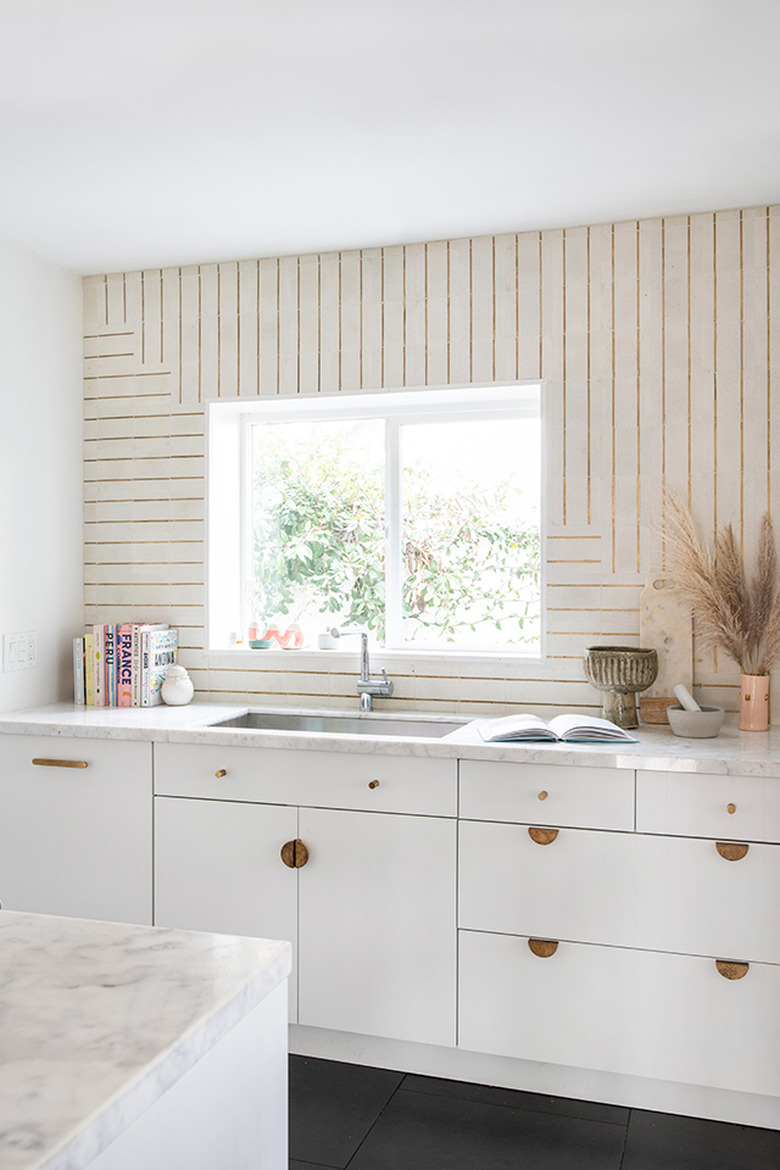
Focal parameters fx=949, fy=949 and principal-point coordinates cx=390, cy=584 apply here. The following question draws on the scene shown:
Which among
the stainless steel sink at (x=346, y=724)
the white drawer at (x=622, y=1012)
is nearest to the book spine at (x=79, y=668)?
the stainless steel sink at (x=346, y=724)

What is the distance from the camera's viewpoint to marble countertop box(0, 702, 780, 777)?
89.8 inches

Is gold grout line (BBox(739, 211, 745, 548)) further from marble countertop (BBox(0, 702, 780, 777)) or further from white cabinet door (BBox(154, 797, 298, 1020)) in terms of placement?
white cabinet door (BBox(154, 797, 298, 1020))

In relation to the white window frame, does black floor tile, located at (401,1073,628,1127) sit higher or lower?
lower

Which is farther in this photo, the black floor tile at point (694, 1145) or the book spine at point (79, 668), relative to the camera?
the book spine at point (79, 668)

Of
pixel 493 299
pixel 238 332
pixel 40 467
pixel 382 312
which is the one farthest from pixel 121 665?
pixel 493 299

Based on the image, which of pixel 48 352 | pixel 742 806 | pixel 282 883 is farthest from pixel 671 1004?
pixel 48 352

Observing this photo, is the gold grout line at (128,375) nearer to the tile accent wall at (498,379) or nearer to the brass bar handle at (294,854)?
the tile accent wall at (498,379)

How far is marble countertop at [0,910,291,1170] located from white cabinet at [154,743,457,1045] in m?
1.48

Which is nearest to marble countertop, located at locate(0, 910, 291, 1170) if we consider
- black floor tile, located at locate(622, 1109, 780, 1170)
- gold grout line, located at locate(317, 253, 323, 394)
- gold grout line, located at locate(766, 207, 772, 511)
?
black floor tile, located at locate(622, 1109, 780, 1170)

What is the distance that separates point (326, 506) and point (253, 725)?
0.83m

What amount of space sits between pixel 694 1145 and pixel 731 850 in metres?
0.68

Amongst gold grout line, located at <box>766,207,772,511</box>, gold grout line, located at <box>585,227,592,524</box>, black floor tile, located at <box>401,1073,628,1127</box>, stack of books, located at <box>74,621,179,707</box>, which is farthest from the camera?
stack of books, located at <box>74,621,179,707</box>

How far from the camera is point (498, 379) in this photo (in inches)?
120

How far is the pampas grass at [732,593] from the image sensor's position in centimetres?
268
